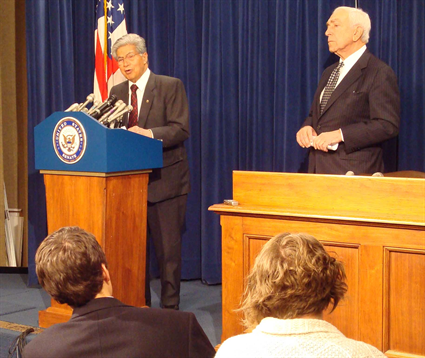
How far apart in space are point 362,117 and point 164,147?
3.86ft

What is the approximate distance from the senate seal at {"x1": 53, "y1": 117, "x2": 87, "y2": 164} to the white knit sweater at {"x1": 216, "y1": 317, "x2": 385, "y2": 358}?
206cm

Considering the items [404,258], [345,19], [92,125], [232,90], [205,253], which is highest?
[345,19]

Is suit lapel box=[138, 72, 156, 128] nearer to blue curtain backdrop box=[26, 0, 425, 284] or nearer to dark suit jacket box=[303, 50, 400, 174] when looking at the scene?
dark suit jacket box=[303, 50, 400, 174]

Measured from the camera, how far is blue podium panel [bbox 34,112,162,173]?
3098 millimetres

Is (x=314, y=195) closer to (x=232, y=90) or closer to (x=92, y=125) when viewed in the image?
(x=92, y=125)

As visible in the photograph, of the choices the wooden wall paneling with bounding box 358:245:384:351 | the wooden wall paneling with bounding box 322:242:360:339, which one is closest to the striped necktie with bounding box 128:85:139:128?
the wooden wall paneling with bounding box 322:242:360:339

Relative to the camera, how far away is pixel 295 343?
123 centimetres

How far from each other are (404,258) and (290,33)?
8.24 ft

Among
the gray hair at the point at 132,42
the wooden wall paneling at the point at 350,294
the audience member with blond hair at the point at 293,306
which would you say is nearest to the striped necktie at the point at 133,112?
the gray hair at the point at 132,42

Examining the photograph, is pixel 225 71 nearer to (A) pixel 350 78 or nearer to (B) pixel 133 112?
(B) pixel 133 112

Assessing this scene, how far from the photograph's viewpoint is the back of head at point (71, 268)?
1.61m

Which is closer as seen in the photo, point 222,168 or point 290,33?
point 290,33

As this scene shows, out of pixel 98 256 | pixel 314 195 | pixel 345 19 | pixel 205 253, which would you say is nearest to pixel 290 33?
pixel 345 19

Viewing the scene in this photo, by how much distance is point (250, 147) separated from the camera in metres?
4.70
